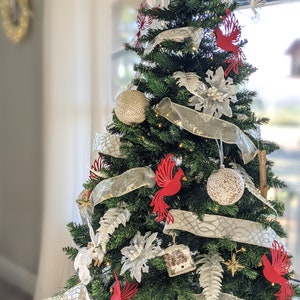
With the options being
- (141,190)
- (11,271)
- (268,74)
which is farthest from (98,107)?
(11,271)

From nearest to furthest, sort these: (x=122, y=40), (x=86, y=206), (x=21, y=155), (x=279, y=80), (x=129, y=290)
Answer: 1. (x=129, y=290)
2. (x=86, y=206)
3. (x=279, y=80)
4. (x=122, y=40)
5. (x=21, y=155)

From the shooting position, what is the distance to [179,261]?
93 centimetres

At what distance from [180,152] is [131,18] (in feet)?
3.01

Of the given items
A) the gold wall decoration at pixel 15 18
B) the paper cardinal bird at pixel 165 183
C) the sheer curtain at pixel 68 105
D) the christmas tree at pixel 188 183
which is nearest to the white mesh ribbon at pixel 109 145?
the christmas tree at pixel 188 183

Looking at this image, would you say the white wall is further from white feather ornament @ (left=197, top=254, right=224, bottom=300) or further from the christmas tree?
white feather ornament @ (left=197, top=254, right=224, bottom=300)

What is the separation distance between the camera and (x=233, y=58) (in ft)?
3.20

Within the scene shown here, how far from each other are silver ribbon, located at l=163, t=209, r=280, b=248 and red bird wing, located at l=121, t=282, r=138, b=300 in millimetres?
169

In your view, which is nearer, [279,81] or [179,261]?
[179,261]

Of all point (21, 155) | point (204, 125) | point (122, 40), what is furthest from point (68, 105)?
point (204, 125)

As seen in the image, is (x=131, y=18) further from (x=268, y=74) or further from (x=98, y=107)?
(x=268, y=74)

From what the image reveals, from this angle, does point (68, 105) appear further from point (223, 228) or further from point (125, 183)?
point (223, 228)

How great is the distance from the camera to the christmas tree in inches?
36.5

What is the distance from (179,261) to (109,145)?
324mm

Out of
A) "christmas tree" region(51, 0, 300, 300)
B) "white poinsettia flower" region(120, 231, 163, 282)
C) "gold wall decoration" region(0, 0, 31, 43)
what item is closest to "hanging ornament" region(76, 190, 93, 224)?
"christmas tree" region(51, 0, 300, 300)
